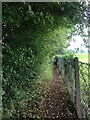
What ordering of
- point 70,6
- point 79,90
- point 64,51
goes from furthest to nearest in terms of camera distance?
1. point 64,51
2. point 79,90
3. point 70,6

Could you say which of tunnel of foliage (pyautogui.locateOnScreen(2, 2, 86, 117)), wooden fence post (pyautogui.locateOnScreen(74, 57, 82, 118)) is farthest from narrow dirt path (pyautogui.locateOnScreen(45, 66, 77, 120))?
tunnel of foliage (pyautogui.locateOnScreen(2, 2, 86, 117))

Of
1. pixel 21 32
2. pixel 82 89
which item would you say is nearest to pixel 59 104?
pixel 82 89

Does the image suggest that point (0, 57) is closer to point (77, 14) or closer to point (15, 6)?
point (15, 6)

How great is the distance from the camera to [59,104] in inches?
179

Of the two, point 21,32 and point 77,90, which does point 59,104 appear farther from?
point 21,32

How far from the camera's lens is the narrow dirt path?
4024 millimetres

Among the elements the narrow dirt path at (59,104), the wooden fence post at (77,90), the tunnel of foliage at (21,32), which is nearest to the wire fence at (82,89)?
the wooden fence post at (77,90)

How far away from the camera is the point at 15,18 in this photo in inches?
115

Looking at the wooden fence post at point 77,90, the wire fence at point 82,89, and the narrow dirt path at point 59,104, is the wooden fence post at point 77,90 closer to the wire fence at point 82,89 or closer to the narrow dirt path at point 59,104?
the wire fence at point 82,89

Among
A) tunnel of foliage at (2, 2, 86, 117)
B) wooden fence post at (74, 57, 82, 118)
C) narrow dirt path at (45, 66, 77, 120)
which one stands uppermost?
tunnel of foliage at (2, 2, 86, 117)

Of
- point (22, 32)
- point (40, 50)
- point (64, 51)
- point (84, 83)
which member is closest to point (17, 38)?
point (22, 32)

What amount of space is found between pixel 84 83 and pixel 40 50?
1.16m

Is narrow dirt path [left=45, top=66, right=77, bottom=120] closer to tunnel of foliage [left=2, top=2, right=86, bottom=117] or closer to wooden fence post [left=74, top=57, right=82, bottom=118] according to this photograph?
wooden fence post [left=74, top=57, right=82, bottom=118]

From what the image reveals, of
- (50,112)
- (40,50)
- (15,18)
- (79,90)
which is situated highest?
(15,18)
